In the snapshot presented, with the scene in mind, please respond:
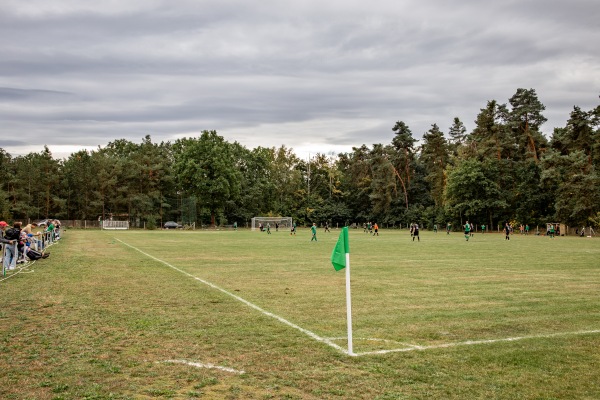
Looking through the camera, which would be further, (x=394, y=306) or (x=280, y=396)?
(x=394, y=306)

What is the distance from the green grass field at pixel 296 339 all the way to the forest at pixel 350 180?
57.7 metres

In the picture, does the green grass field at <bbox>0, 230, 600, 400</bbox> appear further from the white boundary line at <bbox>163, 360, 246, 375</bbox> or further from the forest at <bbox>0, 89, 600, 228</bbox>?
the forest at <bbox>0, 89, 600, 228</bbox>

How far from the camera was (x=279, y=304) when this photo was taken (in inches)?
453

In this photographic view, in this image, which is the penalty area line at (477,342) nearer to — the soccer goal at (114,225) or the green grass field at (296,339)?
the green grass field at (296,339)

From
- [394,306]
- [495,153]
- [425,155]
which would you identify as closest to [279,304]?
[394,306]

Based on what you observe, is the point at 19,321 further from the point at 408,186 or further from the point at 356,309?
the point at 408,186

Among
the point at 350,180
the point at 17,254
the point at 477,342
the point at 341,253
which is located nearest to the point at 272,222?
the point at 350,180

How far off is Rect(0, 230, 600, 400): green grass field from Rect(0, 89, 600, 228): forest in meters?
57.7

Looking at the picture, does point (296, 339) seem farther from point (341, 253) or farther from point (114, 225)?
point (114, 225)

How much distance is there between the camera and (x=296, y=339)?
817 centimetres

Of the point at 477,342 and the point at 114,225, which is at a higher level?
the point at 114,225

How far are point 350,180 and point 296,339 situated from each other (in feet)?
359

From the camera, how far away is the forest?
76.6 meters

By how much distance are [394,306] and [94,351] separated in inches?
245
